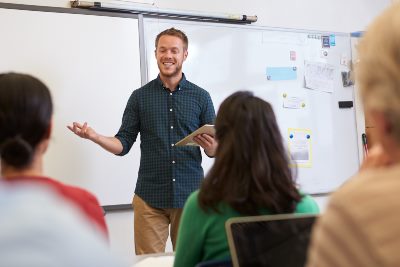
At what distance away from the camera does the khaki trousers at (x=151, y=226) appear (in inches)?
107

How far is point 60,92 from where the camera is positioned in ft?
10.3

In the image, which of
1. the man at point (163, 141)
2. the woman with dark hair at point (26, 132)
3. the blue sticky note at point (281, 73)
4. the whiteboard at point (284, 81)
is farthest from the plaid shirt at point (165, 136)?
the woman with dark hair at point (26, 132)

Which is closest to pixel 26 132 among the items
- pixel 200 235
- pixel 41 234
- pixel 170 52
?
pixel 41 234

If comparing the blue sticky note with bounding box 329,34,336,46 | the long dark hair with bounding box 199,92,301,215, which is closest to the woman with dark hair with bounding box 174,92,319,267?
the long dark hair with bounding box 199,92,301,215

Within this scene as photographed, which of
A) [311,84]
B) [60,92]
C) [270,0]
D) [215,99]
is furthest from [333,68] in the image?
[60,92]

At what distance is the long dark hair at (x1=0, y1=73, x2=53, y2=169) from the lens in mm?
1015

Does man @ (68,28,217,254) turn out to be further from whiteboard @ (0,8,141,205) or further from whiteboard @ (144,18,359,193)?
whiteboard @ (144,18,359,193)

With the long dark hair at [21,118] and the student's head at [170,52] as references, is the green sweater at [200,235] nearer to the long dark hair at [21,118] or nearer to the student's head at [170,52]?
the long dark hair at [21,118]

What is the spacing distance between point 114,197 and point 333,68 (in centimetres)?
219

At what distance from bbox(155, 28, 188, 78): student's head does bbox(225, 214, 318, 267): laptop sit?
1.85 m

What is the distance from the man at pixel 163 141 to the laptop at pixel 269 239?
1.60 meters

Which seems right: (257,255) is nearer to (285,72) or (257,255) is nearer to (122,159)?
(122,159)

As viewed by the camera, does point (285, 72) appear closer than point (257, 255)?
No

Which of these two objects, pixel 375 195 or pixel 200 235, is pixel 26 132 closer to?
pixel 200 235
